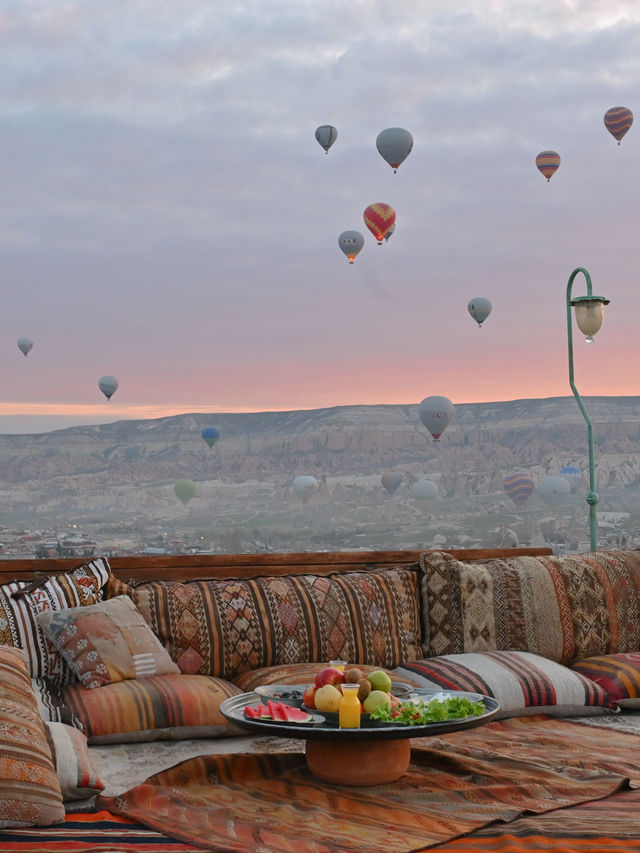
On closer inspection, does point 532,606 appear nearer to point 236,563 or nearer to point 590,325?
point 236,563

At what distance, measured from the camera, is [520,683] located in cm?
368

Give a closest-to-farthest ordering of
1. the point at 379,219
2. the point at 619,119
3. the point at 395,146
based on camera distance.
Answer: the point at 619,119
the point at 395,146
the point at 379,219

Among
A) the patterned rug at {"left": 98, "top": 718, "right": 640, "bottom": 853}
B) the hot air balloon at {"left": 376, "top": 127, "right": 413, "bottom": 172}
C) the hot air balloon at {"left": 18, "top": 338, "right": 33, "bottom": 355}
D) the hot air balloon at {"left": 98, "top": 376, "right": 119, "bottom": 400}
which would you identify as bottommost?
the patterned rug at {"left": 98, "top": 718, "right": 640, "bottom": 853}

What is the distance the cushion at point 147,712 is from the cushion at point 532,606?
3.88 feet

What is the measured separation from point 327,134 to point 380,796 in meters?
16.1

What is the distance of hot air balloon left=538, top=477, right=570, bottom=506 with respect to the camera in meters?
18.5

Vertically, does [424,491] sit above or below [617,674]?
above

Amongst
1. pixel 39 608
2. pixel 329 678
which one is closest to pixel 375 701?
pixel 329 678

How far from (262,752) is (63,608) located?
1075 mm

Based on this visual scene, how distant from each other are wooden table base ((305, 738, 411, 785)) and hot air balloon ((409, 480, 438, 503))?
16249 mm

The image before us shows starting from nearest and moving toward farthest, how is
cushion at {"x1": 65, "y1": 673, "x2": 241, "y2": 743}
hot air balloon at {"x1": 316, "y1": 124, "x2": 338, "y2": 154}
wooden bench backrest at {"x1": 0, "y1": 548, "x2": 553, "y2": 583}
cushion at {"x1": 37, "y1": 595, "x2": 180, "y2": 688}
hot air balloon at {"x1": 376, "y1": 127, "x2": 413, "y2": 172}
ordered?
cushion at {"x1": 65, "y1": 673, "x2": 241, "y2": 743}, cushion at {"x1": 37, "y1": 595, "x2": 180, "y2": 688}, wooden bench backrest at {"x1": 0, "y1": 548, "x2": 553, "y2": 583}, hot air balloon at {"x1": 376, "y1": 127, "x2": 413, "y2": 172}, hot air balloon at {"x1": 316, "y1": 124, "x2": 338, "y2": 154}

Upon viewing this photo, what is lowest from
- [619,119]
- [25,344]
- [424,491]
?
[424,491]

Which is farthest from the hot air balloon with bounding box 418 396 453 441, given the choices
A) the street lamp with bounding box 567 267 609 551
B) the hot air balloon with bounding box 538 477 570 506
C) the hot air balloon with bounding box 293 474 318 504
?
the street lamp with bounding box 567 267 609 551

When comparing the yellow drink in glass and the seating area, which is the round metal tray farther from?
the seating area
